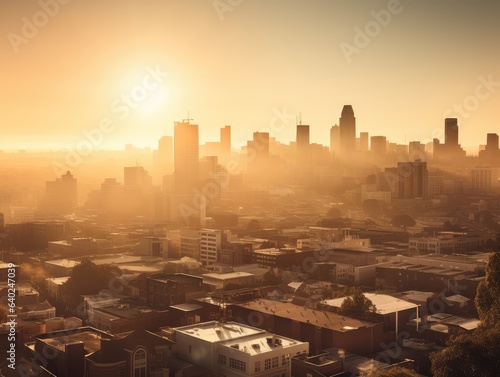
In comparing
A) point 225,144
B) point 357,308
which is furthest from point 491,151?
point 357,308

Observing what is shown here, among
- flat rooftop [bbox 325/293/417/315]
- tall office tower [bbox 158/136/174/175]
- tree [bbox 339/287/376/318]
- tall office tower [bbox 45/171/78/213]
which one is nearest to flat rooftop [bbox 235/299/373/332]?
tree [bbox 339/287/376/318]

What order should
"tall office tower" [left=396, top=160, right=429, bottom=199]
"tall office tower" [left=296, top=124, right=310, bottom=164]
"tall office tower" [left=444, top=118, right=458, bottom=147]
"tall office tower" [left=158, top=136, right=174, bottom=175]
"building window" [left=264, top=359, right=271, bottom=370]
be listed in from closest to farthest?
"building window" [left=264, top=359, right=271, bottom=370] < "tall office tower" [left=396, top=160, right=429, bottom=199] < "tall office tower" [left=444, top=118, right=458, bottom=147] < "tall office tower" [left=158, top=136, right=174, bottom=175] < "tall office tower" [left=296, top=124, right=310, bottom=164]

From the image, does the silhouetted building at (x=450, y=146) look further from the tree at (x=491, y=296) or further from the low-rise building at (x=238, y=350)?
the tree at (x=491, y=296)

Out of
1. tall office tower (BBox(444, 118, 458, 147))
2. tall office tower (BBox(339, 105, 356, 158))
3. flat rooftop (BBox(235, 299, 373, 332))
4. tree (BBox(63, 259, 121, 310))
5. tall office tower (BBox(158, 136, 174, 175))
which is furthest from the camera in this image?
tall office tower (BBox(158, 136, 174, 175))

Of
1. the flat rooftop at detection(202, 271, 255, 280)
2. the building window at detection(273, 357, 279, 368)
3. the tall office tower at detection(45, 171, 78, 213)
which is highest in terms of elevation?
the tall office tower at detection(45, 171, 78, 213)

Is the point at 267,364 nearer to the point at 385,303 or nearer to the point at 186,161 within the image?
the point at 385,303

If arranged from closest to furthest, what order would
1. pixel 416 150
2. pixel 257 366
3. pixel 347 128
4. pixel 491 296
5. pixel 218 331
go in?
pixel 491 296 < pixel 257 366 < pixel 218 331 < pixel 416 150 < pixel 347 128

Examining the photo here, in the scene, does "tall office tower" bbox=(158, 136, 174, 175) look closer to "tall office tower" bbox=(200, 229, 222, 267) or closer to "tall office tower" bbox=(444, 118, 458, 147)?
"tall office tower" bbox=(444, 118, 458, 147)
